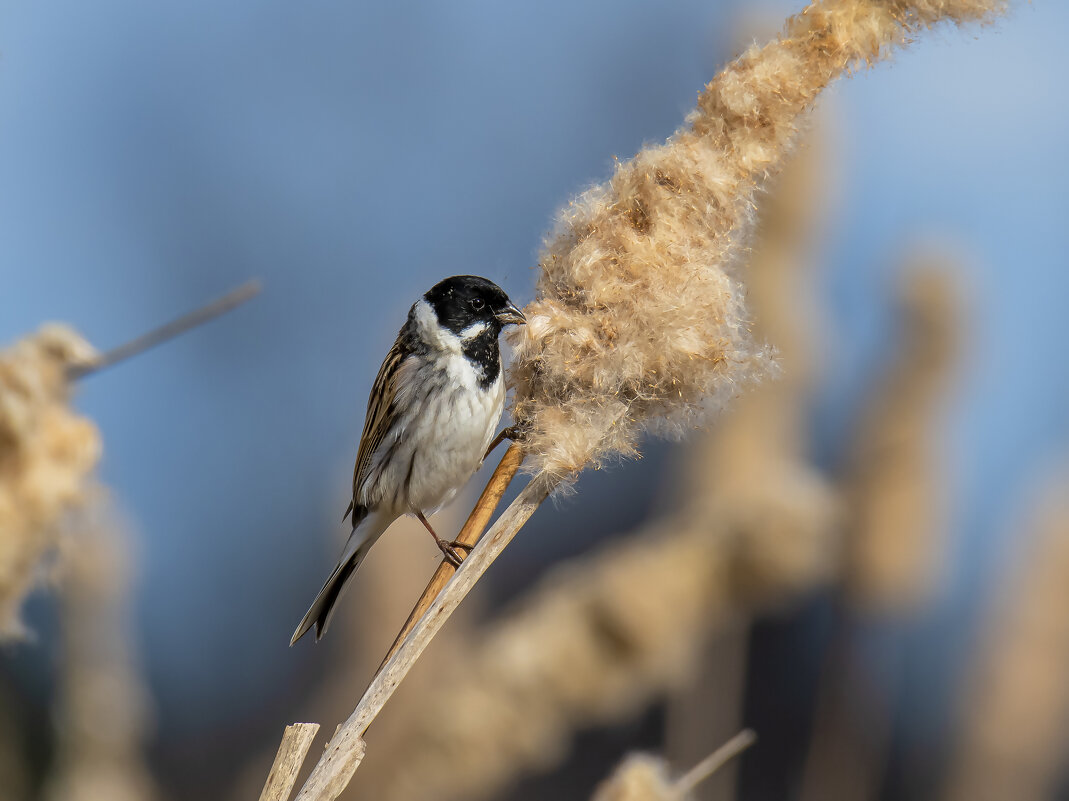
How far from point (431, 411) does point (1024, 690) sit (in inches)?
78.3

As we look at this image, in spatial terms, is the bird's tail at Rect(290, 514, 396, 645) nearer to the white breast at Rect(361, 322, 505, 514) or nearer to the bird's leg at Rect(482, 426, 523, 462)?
the white breast at Rect(361, 322, 505, 514)

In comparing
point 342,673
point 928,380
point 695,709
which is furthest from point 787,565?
point 342,673

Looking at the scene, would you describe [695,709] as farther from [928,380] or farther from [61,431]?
[61,431]

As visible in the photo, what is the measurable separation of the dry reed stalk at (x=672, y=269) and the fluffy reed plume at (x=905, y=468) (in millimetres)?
1504

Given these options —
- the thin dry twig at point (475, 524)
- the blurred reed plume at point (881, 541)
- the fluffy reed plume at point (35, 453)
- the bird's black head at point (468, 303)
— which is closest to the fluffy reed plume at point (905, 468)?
the blurred reed plume at point (881, 541)

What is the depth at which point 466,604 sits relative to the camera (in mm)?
3336

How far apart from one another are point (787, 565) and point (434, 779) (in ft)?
3.82

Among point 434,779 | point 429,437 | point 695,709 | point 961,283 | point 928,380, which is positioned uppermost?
point 429,437

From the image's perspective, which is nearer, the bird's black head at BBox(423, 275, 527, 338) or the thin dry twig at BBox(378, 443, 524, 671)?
the thin dry twig at BBox(378, 443, 524, 671)

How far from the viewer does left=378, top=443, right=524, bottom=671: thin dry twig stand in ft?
5.31

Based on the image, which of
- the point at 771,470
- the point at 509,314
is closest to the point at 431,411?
the point at 509,314

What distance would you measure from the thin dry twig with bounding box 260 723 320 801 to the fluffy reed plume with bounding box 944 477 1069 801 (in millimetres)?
2279

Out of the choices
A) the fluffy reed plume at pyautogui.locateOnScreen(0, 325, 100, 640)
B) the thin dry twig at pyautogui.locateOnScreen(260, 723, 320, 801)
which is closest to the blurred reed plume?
the thin dry twig at pyautogui.locateOnScreen(260, 723, 320, 801)

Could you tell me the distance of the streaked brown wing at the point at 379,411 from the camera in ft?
10.3
